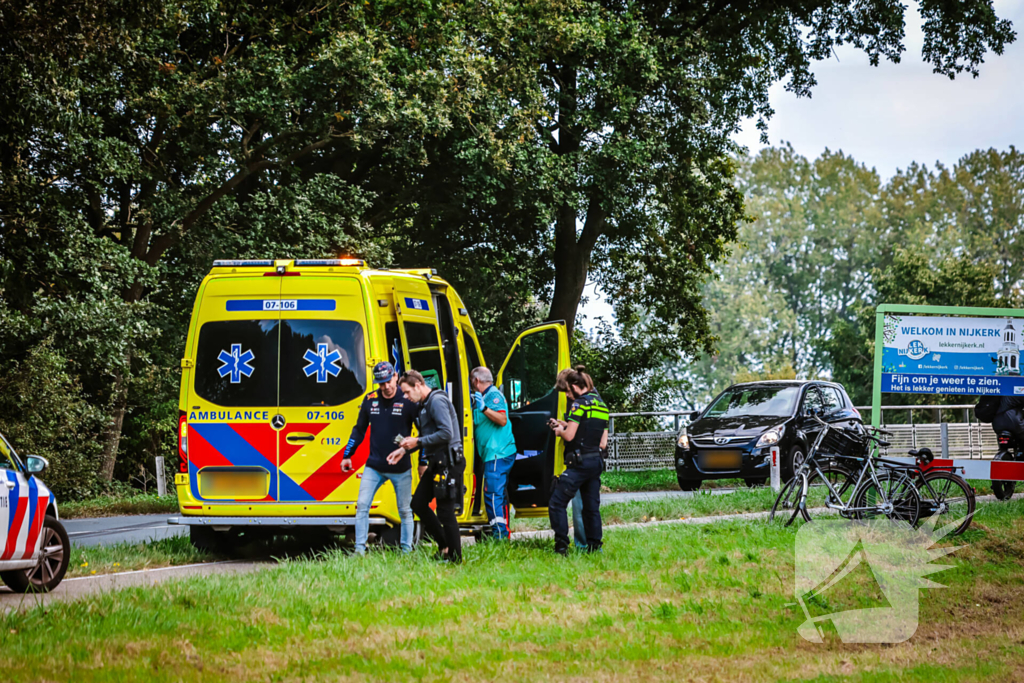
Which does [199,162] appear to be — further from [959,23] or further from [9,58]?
[959,23]

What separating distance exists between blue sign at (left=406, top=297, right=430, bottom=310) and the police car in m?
3.68

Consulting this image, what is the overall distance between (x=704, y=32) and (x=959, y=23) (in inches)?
218

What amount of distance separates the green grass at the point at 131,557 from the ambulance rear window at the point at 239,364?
159 centimetres

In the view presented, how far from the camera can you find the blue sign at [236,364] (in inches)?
408

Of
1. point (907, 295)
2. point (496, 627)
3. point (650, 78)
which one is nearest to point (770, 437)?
point (650, 78)

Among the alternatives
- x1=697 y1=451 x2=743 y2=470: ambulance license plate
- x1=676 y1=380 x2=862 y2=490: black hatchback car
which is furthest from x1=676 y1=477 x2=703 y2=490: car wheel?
x1=697 y1=451 x2=743 y2=470: ambulance license plate

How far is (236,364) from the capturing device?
1039 cm

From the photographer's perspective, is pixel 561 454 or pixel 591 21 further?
pixel 591 21

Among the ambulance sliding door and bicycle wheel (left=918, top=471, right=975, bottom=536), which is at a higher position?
the ambulance sliding door

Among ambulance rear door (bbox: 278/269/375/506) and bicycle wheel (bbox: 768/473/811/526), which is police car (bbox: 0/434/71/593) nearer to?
ambulance rear door (bbox: 278/269/375/506)

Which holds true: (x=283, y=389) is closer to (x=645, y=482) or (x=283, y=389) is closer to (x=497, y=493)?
(x=497, y=493)

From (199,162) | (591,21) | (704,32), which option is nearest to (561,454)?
(199,162)

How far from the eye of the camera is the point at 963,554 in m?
10.4

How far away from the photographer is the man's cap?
9555 millimetres
